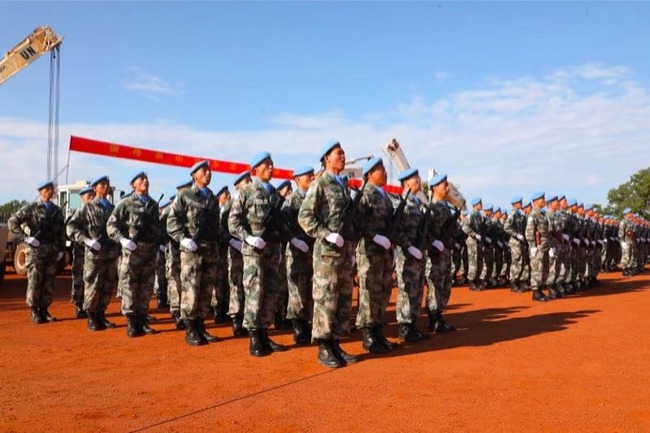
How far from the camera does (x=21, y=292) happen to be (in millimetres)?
13703

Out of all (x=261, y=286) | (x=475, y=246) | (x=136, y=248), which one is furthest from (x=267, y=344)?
(x=475, y=246)

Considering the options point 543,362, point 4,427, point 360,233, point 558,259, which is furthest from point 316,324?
point 558,259

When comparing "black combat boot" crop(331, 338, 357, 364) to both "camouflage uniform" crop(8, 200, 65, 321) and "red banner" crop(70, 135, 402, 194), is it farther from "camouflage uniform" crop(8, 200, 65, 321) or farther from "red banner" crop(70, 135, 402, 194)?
"red banner" crop(70, 135, 402, 194)

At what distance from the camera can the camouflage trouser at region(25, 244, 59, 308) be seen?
8.67 m

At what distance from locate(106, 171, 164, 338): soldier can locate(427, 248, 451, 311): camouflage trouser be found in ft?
12.8

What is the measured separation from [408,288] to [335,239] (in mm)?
1761

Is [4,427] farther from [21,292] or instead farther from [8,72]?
[8,72]

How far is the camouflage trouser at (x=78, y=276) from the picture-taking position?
966 cm

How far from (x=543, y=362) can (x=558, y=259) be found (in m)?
6.33

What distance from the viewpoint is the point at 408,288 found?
6.77 metres

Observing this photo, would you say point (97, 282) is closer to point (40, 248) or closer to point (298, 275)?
point (40, 248)

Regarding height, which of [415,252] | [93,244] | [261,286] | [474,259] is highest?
[93,244]

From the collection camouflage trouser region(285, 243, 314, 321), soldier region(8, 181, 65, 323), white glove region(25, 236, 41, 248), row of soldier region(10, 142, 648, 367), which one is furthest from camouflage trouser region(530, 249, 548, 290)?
white glove region(25, 236, 41, 248)

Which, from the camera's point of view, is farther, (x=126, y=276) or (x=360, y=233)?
(x=126, y=276)
